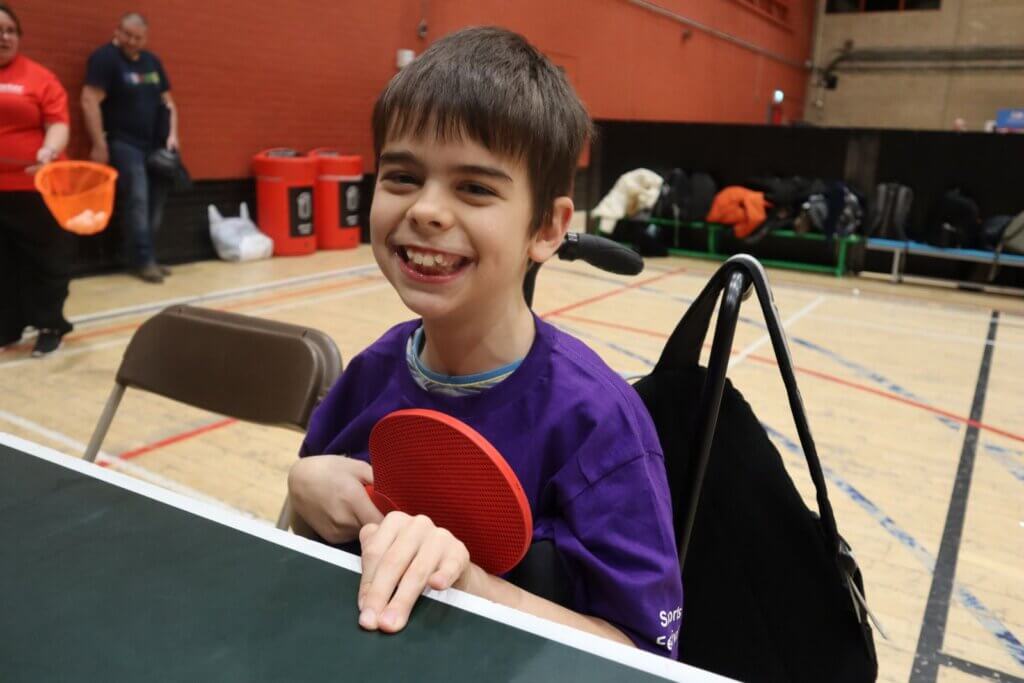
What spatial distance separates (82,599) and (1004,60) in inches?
817

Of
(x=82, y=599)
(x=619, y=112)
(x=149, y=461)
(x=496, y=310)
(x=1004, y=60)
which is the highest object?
(x=1004, y=60)

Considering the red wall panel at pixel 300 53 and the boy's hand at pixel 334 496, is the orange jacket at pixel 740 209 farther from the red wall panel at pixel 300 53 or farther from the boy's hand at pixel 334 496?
the boy's hand at pixel 334 496

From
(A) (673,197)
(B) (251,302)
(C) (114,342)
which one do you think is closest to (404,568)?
(C) (114,342)

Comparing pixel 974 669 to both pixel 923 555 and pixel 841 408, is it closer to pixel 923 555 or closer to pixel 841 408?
pixel 923 555

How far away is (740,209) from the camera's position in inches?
314

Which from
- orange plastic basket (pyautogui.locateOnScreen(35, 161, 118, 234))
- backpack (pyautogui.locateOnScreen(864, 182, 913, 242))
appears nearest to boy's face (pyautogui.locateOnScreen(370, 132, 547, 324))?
orange plastic basket (pyautogui.locateOnScreen(35, 161, 118, 234))

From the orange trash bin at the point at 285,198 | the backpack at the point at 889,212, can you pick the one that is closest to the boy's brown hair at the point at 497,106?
the orange trash bin at the point at 285,198

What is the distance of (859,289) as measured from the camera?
715 cm

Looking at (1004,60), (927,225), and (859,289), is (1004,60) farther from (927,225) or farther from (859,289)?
(859,289)

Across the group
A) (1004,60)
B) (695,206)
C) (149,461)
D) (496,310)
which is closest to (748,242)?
(695,206)

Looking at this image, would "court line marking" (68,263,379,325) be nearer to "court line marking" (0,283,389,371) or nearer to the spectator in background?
"court line marking" (0,283,389,371)

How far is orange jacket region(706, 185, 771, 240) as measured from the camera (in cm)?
793

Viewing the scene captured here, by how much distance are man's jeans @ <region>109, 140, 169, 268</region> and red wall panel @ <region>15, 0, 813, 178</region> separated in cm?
30

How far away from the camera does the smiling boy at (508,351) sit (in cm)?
90
